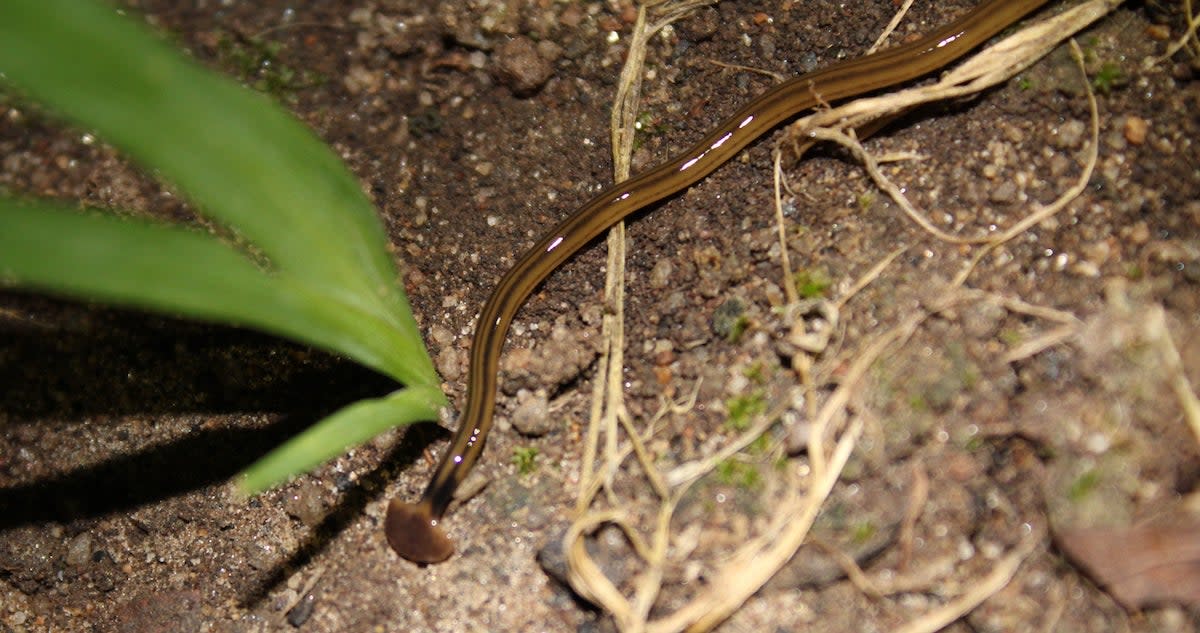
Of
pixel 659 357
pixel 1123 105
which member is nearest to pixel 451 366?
pixel 659 357

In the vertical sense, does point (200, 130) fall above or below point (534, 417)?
above

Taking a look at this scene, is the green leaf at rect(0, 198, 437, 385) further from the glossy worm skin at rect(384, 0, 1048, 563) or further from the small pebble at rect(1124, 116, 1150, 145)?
the small pebble at rect(1124, 116, 1150, 145)

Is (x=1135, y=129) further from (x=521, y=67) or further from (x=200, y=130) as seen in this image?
(x=200, y=130)

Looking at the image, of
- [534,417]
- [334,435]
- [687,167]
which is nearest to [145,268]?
[334,435]

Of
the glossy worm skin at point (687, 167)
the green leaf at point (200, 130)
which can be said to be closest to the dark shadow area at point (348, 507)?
the glossy worm skin at point (687, 167)

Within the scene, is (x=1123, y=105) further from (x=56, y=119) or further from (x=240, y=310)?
(x=56, y=119)

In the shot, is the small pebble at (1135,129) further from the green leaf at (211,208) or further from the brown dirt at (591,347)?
the green leaf at (211,208)

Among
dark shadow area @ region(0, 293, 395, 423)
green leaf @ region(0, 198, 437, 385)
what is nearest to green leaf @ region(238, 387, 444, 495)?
green leaf @ region(0, 198, 437, 385)
